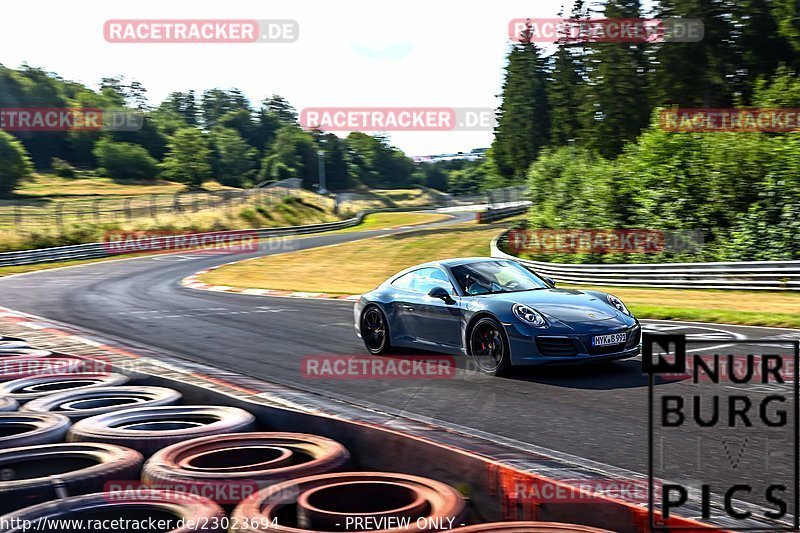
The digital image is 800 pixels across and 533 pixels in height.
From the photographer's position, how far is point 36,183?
322 feet

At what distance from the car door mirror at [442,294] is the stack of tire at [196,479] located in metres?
4.15

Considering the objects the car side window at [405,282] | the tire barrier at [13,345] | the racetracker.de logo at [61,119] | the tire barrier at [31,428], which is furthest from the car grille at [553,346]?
the racetracker.de logo at [61,119]

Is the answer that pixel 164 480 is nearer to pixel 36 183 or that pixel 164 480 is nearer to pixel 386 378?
pixel 386 378

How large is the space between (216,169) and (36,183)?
110 ft

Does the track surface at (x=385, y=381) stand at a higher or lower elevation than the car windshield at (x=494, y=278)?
lower

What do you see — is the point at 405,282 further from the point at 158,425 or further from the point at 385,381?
the point at 158,425

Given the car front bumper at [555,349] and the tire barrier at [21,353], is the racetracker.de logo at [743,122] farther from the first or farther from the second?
the tire barrier at [21,353]

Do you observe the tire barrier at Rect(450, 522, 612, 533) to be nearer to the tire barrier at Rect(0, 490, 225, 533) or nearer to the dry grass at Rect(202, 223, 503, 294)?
the tire barrier at Rect(0, 490, 225, 533)

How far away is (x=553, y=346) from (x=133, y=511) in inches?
221

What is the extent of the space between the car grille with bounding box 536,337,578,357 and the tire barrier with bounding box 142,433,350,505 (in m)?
4.25

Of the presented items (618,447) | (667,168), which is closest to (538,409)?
(618,447)

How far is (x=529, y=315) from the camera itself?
882 centimetres

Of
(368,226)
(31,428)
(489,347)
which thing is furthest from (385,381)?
(368,226)

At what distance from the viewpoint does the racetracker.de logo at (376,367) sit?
9.45 m
